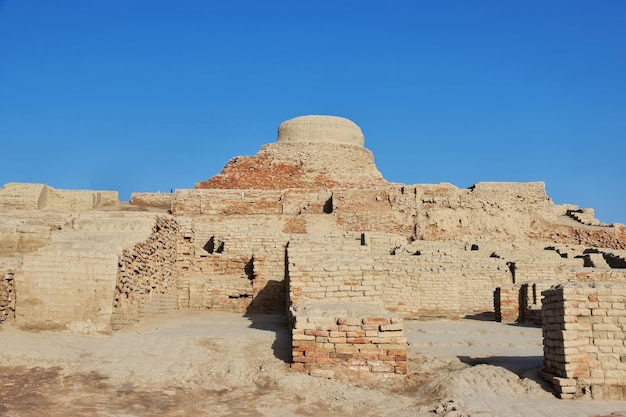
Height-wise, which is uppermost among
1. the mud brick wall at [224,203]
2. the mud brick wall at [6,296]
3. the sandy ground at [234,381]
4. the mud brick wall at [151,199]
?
the mud brick wall at [151,199]

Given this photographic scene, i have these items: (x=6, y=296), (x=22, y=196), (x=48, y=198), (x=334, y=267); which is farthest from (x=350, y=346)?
(x=48, y=198)

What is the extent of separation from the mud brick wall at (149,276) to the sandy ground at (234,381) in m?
0.86

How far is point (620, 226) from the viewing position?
71.7 ft

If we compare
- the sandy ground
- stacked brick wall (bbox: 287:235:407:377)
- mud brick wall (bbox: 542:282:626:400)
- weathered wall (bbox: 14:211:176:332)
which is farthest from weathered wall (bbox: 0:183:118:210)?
mud brick wall (bbox: 542:282:626:400)

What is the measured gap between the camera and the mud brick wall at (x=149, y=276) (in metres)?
8.34

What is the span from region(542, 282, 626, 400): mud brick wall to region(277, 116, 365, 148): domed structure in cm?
2307

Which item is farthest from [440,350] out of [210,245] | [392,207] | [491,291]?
[392,207]

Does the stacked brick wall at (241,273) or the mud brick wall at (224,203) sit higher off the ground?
the mud brick wall at (224,203)

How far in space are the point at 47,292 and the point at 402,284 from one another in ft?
19.6

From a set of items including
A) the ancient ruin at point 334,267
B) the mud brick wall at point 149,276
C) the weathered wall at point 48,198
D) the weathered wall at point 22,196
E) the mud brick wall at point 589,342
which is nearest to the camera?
the mud brick wall at point 589,342

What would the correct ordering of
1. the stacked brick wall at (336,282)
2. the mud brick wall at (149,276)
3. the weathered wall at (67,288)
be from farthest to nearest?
the mud brick wall at (149,276) < the weathered wall at (67,288) < the stacked brick wall at (336,282)

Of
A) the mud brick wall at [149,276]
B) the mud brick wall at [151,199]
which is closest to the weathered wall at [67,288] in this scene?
the mud brick wall at [149,276]

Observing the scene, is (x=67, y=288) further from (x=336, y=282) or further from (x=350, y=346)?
(x=350, y=346)

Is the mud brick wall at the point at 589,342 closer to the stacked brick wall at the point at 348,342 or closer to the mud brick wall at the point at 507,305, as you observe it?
the stacked brick wall at the point at 348,342
